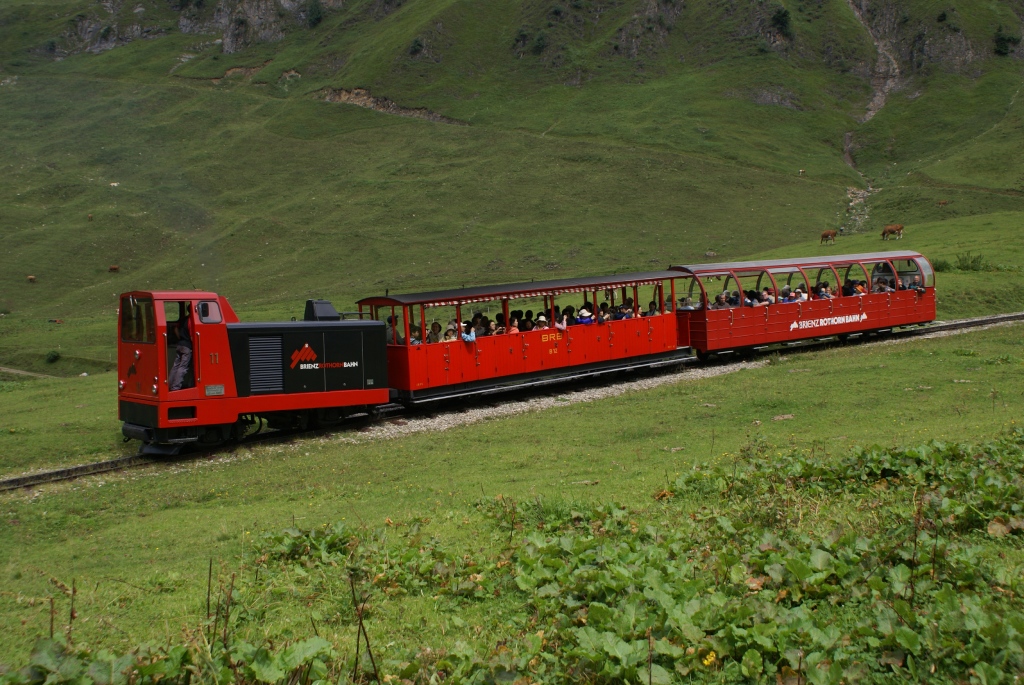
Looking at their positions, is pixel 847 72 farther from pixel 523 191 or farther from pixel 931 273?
pixel 931 273

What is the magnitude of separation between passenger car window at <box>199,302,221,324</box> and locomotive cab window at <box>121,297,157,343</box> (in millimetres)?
962

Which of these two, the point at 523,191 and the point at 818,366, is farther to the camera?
the point at 523,191

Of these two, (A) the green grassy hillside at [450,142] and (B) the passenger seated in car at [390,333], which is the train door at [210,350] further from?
(A) the green grassy hillside at [450,142]

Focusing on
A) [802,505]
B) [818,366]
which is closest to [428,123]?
[818,366]

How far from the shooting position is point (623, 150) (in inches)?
3585

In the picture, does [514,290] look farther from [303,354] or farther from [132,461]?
[132,461]

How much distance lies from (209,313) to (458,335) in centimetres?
695

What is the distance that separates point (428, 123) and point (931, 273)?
8003 centimetres

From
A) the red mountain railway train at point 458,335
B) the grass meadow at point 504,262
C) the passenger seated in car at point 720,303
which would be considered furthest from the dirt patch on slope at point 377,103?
the passenger seated in car at point 720,303

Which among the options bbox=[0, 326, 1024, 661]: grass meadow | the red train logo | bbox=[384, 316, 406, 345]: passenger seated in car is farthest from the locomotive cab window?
bbox=[384, 316, 406, 345]: passenger seated in car

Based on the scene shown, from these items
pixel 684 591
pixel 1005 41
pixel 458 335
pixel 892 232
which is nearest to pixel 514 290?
pixel 458 335

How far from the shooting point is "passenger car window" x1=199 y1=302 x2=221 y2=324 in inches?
715

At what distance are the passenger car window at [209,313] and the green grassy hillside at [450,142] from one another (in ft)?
76.5

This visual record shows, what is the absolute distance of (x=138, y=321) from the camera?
18234 mm
